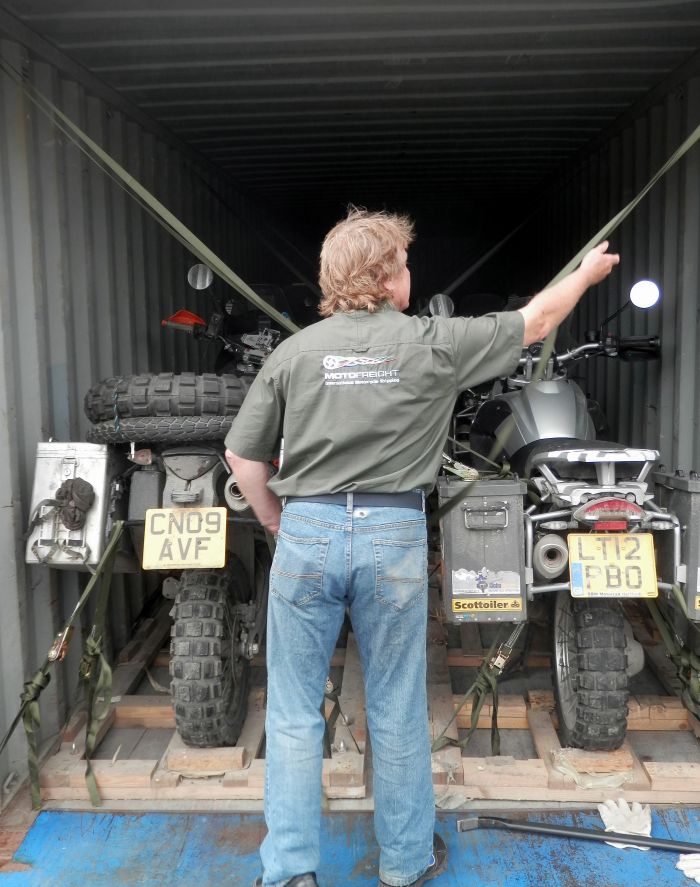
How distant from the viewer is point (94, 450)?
303cm

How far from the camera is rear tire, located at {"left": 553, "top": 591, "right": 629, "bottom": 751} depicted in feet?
9.57

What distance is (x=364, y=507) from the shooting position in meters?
2.17

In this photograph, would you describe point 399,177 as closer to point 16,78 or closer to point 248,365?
point 248,365

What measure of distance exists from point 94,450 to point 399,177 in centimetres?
514

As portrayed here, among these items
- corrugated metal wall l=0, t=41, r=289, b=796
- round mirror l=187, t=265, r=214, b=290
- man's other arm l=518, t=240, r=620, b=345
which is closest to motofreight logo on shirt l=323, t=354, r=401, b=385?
man's other arm l=518, t=240, r=620, b=345

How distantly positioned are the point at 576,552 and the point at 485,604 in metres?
0.41

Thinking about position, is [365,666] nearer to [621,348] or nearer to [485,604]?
[485,604]

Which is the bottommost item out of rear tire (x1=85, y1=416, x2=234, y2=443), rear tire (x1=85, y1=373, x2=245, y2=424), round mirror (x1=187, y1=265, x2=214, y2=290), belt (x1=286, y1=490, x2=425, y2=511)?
belt (x1=286, y1=490, x2=425, y2=511)

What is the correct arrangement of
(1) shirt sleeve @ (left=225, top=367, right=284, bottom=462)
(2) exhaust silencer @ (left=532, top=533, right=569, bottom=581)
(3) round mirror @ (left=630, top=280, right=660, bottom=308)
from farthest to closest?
(3) round mirror @ (left=630, top=280, right=660, bottom=308) < (2) exhaust silencer @ (left=532, top=533, right=569, bottom=581) < (1) shirt sleeve @ (left=225, top=367, right=284, bottom=462)

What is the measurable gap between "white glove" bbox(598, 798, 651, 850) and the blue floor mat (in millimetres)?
34

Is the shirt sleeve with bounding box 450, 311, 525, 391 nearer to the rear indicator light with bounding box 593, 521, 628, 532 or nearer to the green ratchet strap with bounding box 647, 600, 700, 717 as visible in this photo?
the rear indicator light with bounding box 593, 521, 628, 532

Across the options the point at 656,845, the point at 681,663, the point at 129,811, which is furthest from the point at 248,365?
the point at 656,845

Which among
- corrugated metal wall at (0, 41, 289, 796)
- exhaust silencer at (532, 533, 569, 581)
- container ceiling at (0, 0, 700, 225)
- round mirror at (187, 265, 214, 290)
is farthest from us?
round mirror at (187, 265, 214, 290)

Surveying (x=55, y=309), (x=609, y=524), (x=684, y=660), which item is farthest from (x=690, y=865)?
(x=55, y=309)
